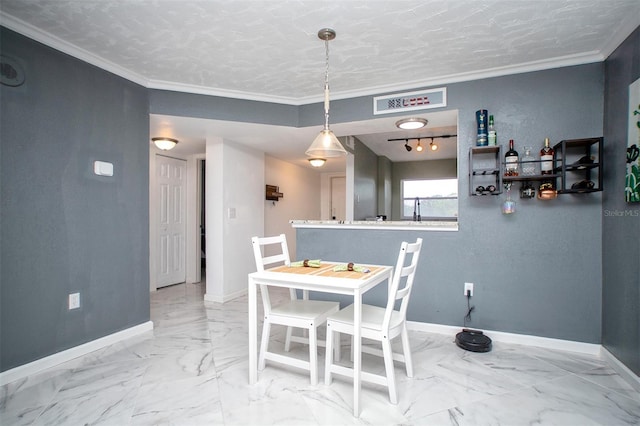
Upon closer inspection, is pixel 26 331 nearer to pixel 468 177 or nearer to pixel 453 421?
pixel 453 421

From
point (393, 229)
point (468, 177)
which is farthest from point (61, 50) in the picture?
point (468, 177)

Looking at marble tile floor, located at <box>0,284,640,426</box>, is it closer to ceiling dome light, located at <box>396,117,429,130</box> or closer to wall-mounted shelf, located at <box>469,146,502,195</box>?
wall-mounted shelf, located at <box>469,146,502,195</box>

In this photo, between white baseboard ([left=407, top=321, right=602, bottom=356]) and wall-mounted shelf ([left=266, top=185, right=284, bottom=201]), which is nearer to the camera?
white baseboard ([left=407, top=321, right=602, bottom=356])

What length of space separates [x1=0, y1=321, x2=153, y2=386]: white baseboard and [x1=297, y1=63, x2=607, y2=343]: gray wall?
252 cm

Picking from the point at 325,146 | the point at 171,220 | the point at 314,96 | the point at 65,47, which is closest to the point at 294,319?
the point at 325,146

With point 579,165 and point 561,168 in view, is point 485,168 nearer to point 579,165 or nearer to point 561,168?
point 561,168

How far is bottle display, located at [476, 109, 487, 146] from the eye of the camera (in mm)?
2816

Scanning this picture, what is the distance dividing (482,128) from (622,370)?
1.99 metres

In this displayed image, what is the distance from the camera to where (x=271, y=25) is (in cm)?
221

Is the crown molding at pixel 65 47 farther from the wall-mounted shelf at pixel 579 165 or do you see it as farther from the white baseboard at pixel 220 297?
the wall-mounted shelf at pixel 579 165

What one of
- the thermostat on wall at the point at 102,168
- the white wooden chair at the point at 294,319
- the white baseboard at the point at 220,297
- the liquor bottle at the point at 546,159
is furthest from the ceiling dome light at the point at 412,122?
the white baseboard at the point at 220,297

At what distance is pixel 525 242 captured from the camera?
2795 mm

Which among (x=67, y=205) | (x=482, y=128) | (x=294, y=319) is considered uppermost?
(x=482, y=128)

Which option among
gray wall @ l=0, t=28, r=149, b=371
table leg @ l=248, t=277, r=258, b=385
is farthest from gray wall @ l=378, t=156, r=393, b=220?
table leg @ l=248, t=277, r=258, b=385
